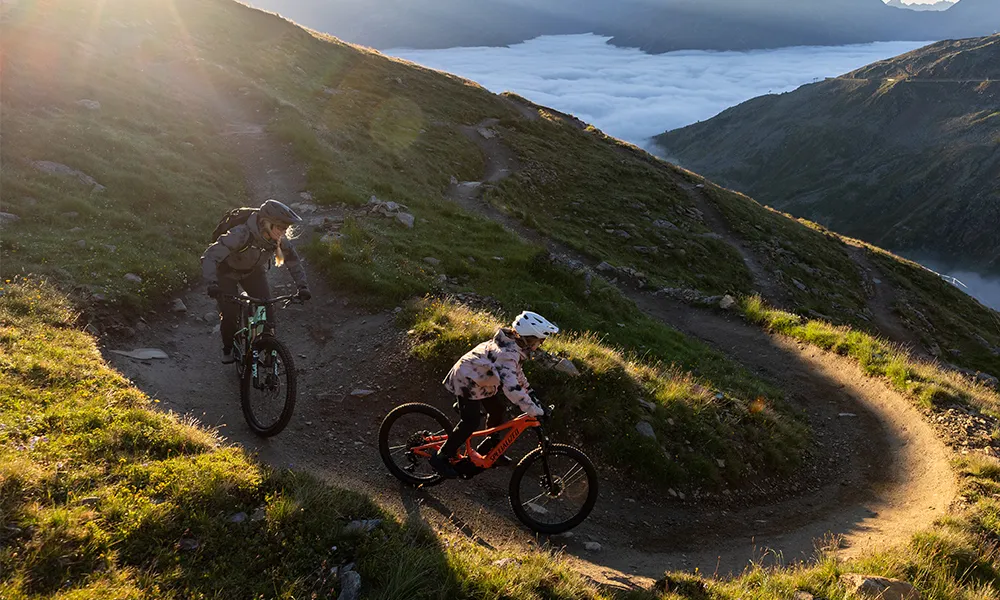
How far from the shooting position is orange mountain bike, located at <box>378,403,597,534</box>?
27.1 ft

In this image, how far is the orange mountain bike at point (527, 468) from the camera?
8258 millimetres

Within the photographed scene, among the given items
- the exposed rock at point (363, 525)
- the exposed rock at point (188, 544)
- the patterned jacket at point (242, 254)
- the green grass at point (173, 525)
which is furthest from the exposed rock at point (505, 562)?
the patterned jacket at point (242, 254)

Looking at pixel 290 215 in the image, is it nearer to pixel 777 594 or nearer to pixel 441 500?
pixel 441 500

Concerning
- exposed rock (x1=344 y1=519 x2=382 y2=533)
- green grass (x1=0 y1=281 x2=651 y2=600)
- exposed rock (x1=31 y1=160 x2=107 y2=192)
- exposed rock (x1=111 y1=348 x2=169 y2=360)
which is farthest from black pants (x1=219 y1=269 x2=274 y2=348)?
exposed rock (x1=31 y1=160 x2=107 y2=192)

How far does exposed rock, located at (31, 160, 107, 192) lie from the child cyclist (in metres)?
17.3

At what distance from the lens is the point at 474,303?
58.6 ft

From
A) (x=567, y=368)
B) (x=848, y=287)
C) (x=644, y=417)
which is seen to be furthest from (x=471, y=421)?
(x=848, y=287)

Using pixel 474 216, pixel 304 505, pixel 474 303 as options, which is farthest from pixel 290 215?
pixel 474 216

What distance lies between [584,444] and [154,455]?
307 inches

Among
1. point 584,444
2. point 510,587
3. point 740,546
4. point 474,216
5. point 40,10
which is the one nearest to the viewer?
point 510,587

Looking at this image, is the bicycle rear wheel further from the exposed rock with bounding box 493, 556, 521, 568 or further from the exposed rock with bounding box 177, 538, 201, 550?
the exposed rock with bounding box 177, 538, 201, 550

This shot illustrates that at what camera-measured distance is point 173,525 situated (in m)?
5.58

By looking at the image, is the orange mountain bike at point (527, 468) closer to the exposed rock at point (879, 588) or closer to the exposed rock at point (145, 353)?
the exposed rock at point (879, 588)

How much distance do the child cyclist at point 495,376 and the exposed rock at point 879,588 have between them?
202 inches
